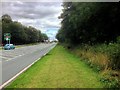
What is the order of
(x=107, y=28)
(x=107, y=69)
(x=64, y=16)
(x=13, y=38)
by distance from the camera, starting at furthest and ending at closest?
(x=13, y=38), (x=64, y=16), (x=107, y=28), (x=107, y=69)

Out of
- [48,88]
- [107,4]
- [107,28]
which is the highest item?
[107,4]

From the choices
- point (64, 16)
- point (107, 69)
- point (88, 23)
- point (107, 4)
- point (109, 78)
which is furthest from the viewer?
point (64, 16)

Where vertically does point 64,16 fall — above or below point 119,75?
above

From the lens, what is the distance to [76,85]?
1139cm

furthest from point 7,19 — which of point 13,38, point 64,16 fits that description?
point 64,16

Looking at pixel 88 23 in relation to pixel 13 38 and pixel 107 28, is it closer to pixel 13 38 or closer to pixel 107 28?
pixel 107 28

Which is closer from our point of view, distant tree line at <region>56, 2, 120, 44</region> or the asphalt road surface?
the asphalt road surface

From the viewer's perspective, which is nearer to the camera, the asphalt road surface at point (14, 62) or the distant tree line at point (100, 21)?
the asphalt road surface at point (14, 62)

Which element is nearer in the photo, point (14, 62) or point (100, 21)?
point (14, 62)

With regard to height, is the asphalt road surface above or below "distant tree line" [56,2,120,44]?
below

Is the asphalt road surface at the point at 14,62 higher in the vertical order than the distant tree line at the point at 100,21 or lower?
lower

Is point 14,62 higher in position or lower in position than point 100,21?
lower

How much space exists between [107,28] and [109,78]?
648 inches

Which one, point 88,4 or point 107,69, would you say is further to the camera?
point 88,4
